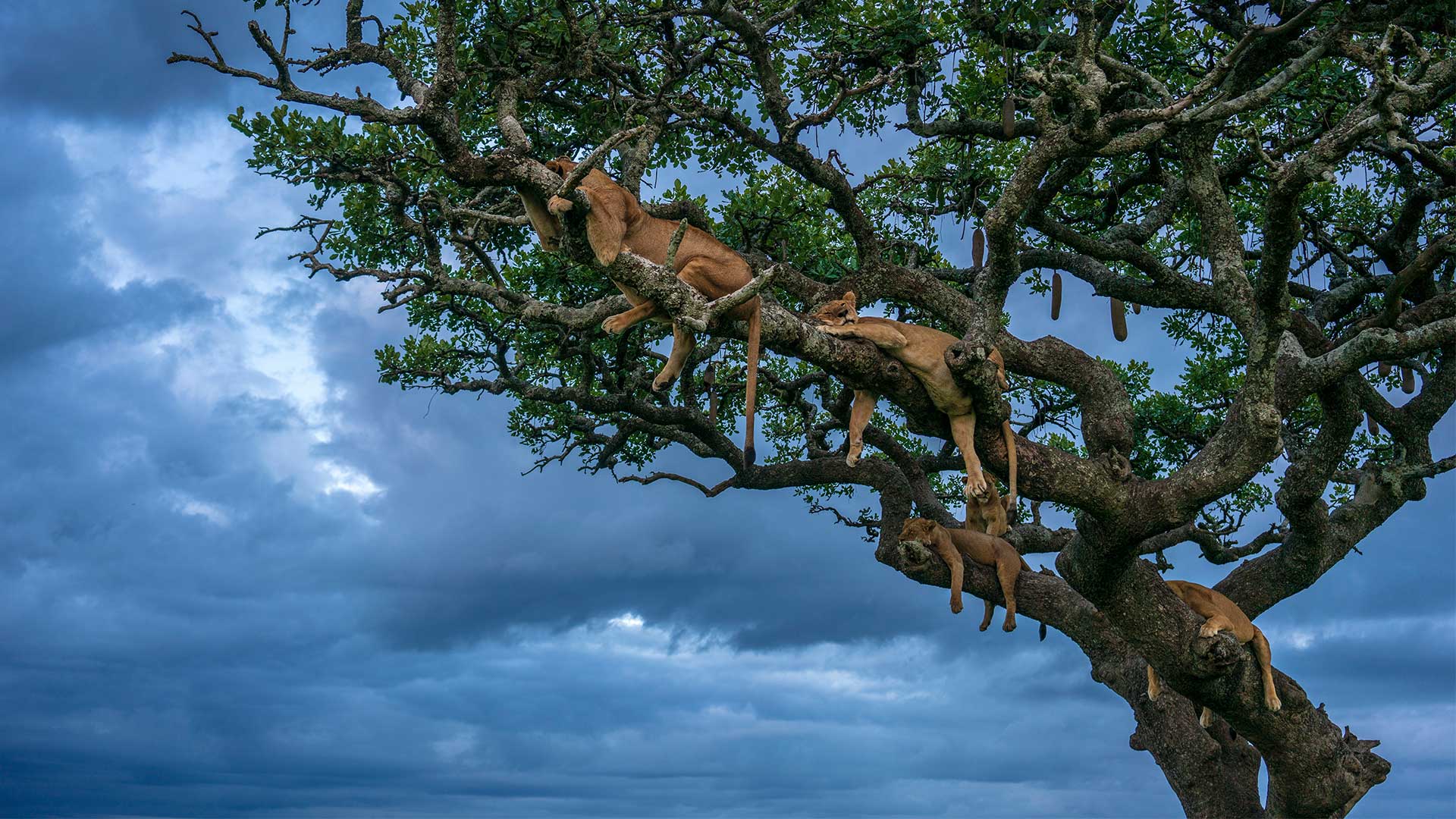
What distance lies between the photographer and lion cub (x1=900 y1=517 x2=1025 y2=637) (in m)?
11.1

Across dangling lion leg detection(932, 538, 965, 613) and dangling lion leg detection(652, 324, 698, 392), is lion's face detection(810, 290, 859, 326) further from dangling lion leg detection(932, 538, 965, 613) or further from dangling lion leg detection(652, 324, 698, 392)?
dangling lion leg detection(932, 538, 965, 613)

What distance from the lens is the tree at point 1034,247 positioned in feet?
31.2

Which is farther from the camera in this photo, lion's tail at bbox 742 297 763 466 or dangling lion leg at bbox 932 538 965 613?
dangling lion leg at bbox 932 538 965 613

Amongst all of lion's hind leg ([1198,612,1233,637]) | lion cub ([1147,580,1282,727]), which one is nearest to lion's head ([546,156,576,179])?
lion cub ([1147,580,1282,727])

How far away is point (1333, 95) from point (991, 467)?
657cm

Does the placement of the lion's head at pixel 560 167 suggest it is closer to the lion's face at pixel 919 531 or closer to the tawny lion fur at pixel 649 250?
the tawny lion fur at pixel 649 250

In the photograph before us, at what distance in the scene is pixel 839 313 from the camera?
9.48 m

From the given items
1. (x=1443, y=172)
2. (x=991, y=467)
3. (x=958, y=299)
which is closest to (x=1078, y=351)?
(x=958, y=299)

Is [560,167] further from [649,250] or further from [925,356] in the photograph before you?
[925,356]

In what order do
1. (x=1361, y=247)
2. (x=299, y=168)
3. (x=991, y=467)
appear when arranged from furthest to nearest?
(x=1361, y=247) < (x=299, y=168) < (x=991, y=467)

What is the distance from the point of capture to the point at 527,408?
50.8 feet

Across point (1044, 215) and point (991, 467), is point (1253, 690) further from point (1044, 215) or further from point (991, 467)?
point (1044, 215)

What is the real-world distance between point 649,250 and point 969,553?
4560mm

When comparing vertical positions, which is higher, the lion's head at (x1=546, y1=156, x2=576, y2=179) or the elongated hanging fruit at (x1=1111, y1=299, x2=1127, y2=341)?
the elongated hanging fruit at (x1=1111, y1=299, x2=1127, y2=341)
